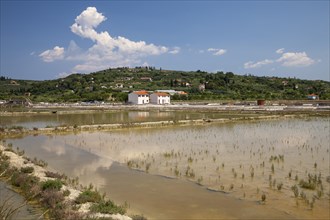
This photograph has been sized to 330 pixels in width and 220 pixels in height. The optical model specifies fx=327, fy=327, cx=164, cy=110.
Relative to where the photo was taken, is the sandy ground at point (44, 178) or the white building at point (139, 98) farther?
the white building at point (139, 98)

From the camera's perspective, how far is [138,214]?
979cm

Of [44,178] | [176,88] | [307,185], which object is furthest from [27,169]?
[176,88]

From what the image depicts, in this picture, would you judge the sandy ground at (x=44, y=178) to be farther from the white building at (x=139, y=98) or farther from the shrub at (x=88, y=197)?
the white building at (x=139, y=98)

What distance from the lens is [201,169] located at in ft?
50.1

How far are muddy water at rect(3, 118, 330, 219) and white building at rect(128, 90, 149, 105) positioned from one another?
54.1 metres

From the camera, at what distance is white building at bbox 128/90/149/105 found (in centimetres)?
8106

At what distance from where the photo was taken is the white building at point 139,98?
81062mm

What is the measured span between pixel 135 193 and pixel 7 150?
11.6 metres

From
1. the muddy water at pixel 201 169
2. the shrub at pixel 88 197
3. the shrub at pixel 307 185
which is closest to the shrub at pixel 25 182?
the shrub at pixel 88 197

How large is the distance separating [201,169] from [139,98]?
66633mm

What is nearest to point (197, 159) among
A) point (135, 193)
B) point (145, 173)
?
point (145, 173)

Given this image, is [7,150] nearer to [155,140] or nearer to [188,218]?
[155,140]

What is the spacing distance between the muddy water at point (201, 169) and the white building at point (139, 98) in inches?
2131

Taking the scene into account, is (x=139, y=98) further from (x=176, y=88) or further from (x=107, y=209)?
(x=107, y=209)
